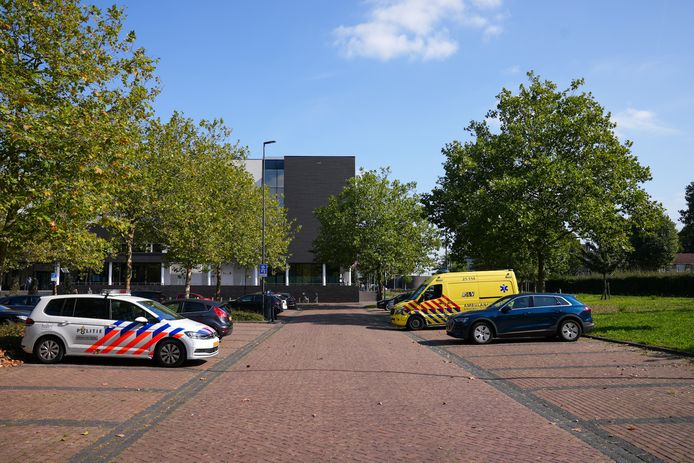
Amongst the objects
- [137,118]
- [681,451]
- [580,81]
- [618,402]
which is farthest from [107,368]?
[580,81]

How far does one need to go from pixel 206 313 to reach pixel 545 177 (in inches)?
604

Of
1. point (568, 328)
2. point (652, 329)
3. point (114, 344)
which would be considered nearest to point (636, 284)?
point (652, 329)

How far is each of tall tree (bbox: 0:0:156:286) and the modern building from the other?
45268mm

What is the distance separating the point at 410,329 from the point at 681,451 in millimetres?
18136

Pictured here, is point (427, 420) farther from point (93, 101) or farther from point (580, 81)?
point (580, 81)

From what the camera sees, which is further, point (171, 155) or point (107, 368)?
point (171, 155)

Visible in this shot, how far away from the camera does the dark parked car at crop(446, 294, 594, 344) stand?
56.4 ft

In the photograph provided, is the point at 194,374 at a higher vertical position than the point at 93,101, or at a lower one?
lower

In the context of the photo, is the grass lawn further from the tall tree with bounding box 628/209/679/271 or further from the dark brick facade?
the tall tree with bounding box 628/209/679/271

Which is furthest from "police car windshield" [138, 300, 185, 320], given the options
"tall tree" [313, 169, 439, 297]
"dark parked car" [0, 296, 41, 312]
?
"tall tree" [313, 169, 439, 297]

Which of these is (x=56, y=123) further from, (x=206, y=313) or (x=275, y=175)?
(x=275, y=175)

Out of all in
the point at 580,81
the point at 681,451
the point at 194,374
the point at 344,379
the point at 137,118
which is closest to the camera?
the point at 681,451

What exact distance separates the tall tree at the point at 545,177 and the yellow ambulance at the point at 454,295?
3404 mm

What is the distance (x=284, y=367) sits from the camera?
13.0m
